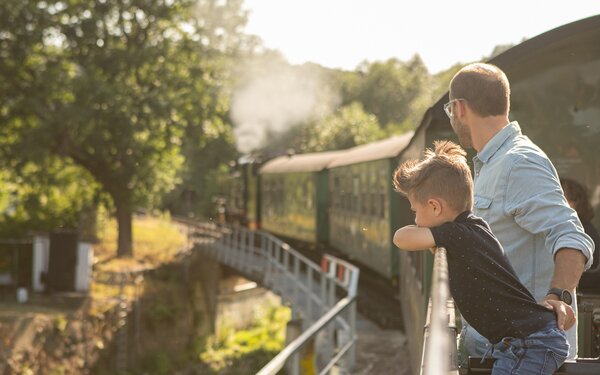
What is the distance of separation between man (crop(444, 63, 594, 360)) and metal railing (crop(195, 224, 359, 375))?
4.56ft

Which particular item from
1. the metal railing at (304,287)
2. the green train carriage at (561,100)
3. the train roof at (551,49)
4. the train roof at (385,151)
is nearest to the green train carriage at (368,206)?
the train roof at (385,151)

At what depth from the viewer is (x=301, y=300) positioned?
20078mm

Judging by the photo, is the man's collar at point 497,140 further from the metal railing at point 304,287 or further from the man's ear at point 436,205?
the metal railing at point 304,287

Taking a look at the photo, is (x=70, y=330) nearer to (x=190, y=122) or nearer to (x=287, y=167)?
(x=287, y=167)

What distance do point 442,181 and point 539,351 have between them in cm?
67

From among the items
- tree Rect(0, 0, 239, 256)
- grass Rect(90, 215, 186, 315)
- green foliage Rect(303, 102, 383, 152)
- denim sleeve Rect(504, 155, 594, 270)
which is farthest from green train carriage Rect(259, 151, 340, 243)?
green foliage Rect(303, 102, 383, 152)

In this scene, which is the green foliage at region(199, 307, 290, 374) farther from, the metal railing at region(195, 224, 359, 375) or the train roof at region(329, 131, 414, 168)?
the train roof at region(329, 131, 414, 168)

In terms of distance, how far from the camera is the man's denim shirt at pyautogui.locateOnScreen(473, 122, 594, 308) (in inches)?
123

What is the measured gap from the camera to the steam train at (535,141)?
674 centimetres

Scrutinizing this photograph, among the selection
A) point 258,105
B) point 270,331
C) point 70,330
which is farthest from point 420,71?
point 70,330

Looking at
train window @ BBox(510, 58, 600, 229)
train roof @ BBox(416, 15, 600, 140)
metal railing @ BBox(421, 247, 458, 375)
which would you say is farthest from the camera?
train window @ BBox(510, 58, 600, 229)

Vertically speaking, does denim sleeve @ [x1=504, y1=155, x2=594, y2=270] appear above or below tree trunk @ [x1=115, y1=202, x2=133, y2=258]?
above

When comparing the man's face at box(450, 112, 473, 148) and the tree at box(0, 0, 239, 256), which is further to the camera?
the tree at box(0, 0, 239, 256)

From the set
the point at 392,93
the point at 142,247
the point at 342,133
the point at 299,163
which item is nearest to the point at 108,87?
the point at 299,163
